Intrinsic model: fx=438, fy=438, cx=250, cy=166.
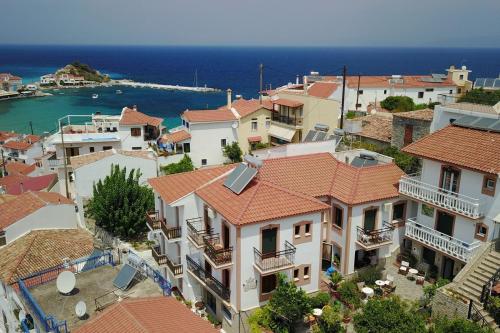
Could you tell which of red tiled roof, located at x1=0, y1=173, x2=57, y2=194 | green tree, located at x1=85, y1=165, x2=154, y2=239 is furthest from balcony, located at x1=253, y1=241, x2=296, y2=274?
red tiled roof, located at x1=0, y1=173, x2=57, y2=194

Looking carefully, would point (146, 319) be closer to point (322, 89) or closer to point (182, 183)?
point (182, 183)

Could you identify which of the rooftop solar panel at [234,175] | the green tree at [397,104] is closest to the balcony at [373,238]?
the rooftop solar panel at [234,175]

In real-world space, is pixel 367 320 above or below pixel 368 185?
below

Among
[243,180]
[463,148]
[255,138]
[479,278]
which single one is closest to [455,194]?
[463,148]

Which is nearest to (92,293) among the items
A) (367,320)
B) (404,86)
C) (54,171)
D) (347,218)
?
(367,320)

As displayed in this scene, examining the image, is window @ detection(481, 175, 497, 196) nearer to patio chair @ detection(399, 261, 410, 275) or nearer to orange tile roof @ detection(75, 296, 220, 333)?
patio chair @ detection(399, 261, 410, 275)

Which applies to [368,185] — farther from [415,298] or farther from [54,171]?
[54,171]

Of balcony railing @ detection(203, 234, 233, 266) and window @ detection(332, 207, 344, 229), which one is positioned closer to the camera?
balcony railing @ detection(203, 234, 233, 266)

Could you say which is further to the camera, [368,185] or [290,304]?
[368,185]
